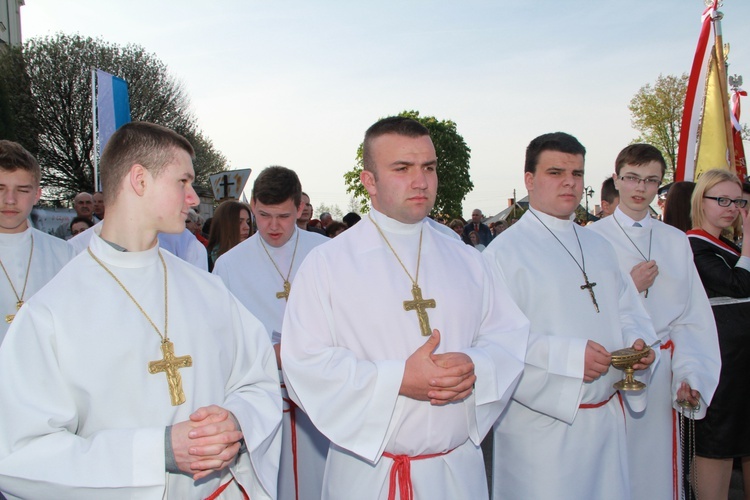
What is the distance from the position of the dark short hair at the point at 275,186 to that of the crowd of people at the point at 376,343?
0.07ft

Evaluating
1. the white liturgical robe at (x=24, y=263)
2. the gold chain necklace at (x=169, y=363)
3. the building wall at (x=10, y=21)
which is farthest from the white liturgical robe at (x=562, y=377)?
the building wall at (x=10, y=21)

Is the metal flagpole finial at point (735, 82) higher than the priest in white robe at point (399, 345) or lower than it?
higher

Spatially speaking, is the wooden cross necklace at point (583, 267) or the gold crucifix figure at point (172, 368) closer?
the gold crucifix figure at point (172, 368)

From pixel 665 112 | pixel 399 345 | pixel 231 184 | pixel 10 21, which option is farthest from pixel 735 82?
pixel 10 21

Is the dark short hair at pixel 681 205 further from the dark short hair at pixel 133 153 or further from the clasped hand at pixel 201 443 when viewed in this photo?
the clasped hand at pixel 201 443

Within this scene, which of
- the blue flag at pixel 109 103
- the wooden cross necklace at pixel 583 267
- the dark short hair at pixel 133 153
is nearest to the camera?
the dark short hair at pixel 133 153

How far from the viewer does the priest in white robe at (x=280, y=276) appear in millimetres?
4324

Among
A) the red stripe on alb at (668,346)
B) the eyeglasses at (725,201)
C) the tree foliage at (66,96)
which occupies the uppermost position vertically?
the tree foliage at (66,96)

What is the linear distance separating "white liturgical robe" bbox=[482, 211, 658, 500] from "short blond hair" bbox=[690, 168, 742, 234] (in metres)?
1.38

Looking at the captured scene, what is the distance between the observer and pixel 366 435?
269cm

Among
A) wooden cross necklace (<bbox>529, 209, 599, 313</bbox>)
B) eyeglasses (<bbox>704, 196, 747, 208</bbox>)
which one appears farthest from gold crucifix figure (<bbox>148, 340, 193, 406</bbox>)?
eyeglasses (<bbox>704, 196, 747, 208</bbox>)

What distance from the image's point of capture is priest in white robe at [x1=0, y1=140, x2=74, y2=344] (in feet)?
12.1

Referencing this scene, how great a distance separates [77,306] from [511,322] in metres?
1.99

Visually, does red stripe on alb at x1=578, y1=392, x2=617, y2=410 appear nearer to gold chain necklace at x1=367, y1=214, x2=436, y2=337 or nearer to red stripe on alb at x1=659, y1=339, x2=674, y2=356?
red stripe on alb at x1=659, y1=339, x2=674, y2=356
